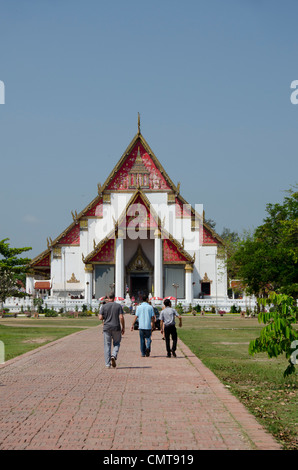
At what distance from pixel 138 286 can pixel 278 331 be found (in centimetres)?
5294

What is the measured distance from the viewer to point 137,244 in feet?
199

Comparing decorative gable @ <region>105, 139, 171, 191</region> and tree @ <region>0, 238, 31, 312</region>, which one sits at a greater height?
decorative gable @ <region>105, 139, 171, 191</region>

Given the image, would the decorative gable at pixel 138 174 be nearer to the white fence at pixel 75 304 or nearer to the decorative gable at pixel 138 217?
the decorative gable at pixel 138 217

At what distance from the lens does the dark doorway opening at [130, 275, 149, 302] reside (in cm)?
6153

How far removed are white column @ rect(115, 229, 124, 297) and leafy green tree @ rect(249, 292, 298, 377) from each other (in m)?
47.4

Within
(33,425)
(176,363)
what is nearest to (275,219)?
(176,363)

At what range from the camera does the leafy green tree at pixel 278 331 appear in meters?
9.37

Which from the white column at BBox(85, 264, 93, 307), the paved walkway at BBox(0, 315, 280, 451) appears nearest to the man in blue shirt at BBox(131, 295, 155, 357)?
the paved walkway at BBox(0, 315, 280, 451)

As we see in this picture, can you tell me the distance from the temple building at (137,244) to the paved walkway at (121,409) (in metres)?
42.6

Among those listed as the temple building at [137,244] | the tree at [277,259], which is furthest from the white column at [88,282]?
the tree at [277,259]

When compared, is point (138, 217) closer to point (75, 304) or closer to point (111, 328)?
point (75, 304)

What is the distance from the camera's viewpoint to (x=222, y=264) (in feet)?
200

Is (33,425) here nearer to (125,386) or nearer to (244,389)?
(125,386)

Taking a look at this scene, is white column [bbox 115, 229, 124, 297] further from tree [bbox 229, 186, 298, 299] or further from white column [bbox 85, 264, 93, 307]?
tree [bbox 229, 186, 298, 299]
